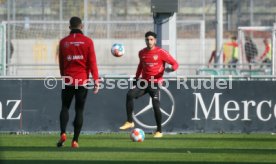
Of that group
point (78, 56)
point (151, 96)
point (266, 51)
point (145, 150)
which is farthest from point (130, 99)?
point (266, 51)

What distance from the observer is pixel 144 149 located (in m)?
16.7

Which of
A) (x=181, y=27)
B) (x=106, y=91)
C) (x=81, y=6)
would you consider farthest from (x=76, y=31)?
(x=181, y=27)

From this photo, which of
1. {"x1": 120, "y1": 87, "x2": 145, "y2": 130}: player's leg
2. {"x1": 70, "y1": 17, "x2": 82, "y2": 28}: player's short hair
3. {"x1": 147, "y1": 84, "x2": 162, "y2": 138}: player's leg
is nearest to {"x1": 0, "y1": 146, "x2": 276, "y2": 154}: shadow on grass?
{"x1": 70, "y1": 17, "x2": 82, "y2": 28}: player's short hair

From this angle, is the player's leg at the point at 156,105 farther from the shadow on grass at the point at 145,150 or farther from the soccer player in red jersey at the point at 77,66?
the soccer player in red jersey at the point at 77,66

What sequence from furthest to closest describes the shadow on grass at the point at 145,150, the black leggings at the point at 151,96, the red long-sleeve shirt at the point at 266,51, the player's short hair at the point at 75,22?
the red long-sleeve shirt at the point at 266,51 → the black leggings at the point at 151,96 → the player's short hair at the point at 75,22 → the shadow on grass at the point at 145,150

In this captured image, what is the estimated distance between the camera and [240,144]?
18.1m

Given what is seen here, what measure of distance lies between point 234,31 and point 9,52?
32.8ft

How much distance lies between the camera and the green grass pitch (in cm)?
1465

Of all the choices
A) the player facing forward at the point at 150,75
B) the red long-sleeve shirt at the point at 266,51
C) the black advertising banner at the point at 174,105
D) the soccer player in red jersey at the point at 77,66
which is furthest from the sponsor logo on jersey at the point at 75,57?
the red long-sleeve shirt at the point at 266,51

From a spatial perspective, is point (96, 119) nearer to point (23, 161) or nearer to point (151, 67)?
point (151, 67)

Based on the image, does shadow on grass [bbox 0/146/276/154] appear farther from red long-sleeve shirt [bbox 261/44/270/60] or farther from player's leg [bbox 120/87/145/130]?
red long-sleeve shirt [bbox 261/44/270/60]

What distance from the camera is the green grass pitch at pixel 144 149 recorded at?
14648 mm

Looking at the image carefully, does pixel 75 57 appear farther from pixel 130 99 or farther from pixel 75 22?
pixel 130 99

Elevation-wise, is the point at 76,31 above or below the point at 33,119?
above
